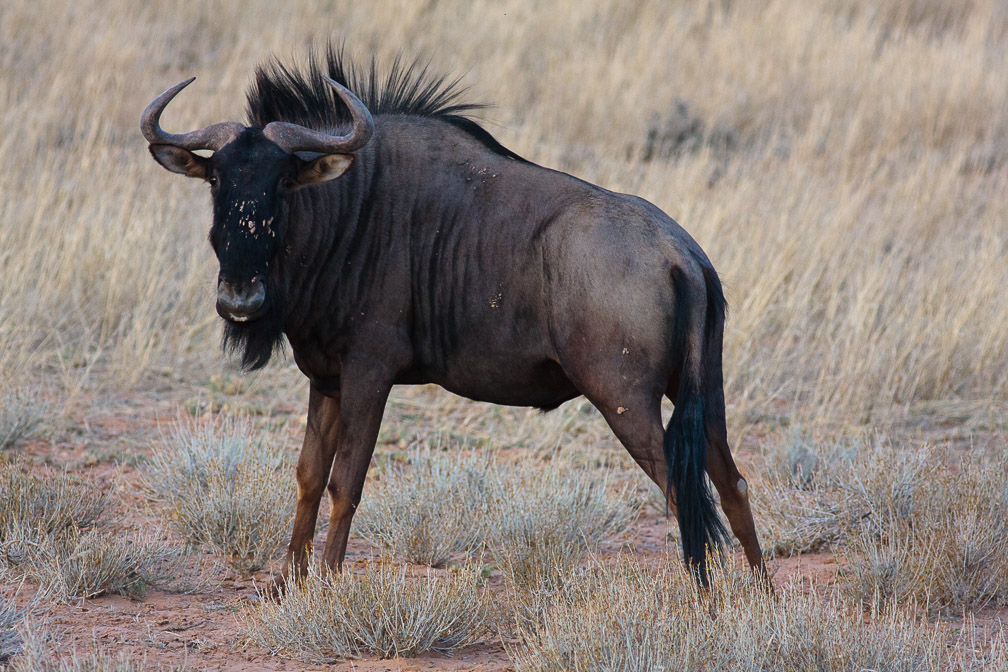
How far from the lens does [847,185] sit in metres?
10.9

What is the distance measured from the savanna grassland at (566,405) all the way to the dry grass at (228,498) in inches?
0.7

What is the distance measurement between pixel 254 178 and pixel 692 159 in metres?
8.19

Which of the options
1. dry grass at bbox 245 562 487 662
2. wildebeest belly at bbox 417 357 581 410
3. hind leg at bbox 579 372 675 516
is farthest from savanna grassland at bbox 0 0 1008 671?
wildebeest belly at bbox 417 357 581 410

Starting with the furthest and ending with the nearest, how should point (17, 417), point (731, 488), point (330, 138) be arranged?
point (17, 417) < point (731, 488) < point (330, 138)

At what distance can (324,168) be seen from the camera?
440 centimetres

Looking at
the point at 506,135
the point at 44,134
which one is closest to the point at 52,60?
the point at 44,134

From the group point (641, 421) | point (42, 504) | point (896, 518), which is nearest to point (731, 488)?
point (641, 421)

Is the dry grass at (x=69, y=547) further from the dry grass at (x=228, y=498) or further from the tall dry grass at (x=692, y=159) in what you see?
the tall dry grass at (x=692, y=159)

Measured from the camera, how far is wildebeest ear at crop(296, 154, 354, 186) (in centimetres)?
438

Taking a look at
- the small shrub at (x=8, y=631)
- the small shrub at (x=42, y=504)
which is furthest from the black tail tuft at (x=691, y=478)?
the small shrub at (x=42, y=504)

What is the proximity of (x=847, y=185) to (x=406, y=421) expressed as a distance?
5621mm

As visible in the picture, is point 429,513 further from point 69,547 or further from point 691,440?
point 691,440

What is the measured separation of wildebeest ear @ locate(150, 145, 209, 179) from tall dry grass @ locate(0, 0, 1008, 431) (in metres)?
3.34

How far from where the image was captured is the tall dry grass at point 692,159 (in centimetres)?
807
